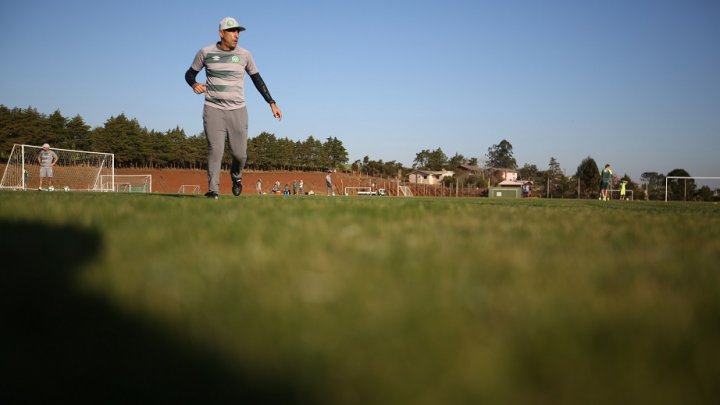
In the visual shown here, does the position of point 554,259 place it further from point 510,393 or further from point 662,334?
point 510,393

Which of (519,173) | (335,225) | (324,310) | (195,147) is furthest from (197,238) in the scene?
(519,173)

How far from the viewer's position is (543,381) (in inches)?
37.4

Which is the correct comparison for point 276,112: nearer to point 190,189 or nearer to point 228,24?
point 228,24

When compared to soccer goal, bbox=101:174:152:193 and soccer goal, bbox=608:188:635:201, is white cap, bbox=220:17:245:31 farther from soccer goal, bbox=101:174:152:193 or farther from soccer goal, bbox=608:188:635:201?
soccer goal, bbox=608:188:635:201

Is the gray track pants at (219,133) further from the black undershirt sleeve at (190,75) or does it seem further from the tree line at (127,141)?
the tree line at (127,141)

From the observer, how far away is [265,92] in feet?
29.7

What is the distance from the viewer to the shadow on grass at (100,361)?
0.96m

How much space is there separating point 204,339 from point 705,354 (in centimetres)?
114

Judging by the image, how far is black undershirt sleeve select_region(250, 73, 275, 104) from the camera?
8.80m

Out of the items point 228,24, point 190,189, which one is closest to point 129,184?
point 190,189

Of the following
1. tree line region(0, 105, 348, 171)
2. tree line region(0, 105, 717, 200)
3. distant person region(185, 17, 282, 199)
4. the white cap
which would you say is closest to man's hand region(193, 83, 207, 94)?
distant person region(185, 17, 282, 199)

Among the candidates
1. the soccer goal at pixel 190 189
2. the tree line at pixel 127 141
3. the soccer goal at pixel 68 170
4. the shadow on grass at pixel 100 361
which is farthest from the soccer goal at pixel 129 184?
the tree line at pixel 127 141

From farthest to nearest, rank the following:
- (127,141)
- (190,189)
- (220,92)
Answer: (127,141) → (190,189) → (220,92)

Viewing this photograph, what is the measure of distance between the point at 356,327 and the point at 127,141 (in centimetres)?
10866
